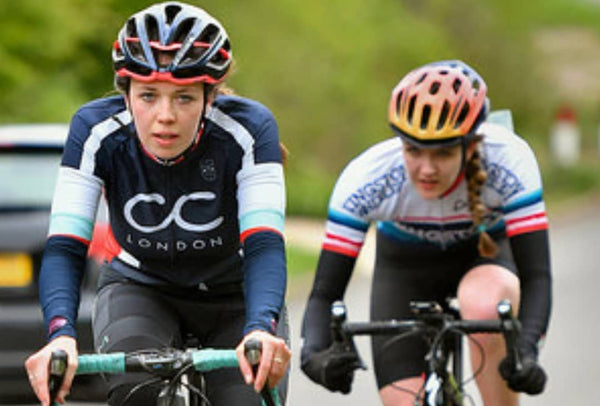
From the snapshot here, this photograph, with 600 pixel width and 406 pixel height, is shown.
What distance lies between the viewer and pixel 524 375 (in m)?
5.46

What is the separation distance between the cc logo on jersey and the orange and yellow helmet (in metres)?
1.09

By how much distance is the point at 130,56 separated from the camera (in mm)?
4824

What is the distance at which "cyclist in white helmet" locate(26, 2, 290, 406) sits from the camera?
4.76 meters

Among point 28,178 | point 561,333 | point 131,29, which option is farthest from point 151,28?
point 561,333

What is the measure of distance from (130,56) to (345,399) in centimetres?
613

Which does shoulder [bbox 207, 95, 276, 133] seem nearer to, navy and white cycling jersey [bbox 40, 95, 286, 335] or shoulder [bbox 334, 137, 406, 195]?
navy and white cycling jersey [bbox 40, 95, 286, 335]

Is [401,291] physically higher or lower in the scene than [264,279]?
higher

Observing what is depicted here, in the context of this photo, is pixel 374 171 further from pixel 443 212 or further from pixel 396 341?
pixel 396 341

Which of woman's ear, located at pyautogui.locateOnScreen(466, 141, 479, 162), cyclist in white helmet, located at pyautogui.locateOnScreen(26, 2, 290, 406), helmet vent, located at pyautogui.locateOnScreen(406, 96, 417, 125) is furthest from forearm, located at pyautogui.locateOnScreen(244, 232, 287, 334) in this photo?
woman's ear, located at pyautogui.locateOnScreen(466, 141, 479, 162)

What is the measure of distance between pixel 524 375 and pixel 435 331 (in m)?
0.42

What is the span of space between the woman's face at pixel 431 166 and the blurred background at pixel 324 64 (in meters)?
11.4

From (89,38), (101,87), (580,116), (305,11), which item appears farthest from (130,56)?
(580,116)

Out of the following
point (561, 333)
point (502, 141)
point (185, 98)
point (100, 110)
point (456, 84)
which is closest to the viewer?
point (185, 98)

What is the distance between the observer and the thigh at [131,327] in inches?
186
